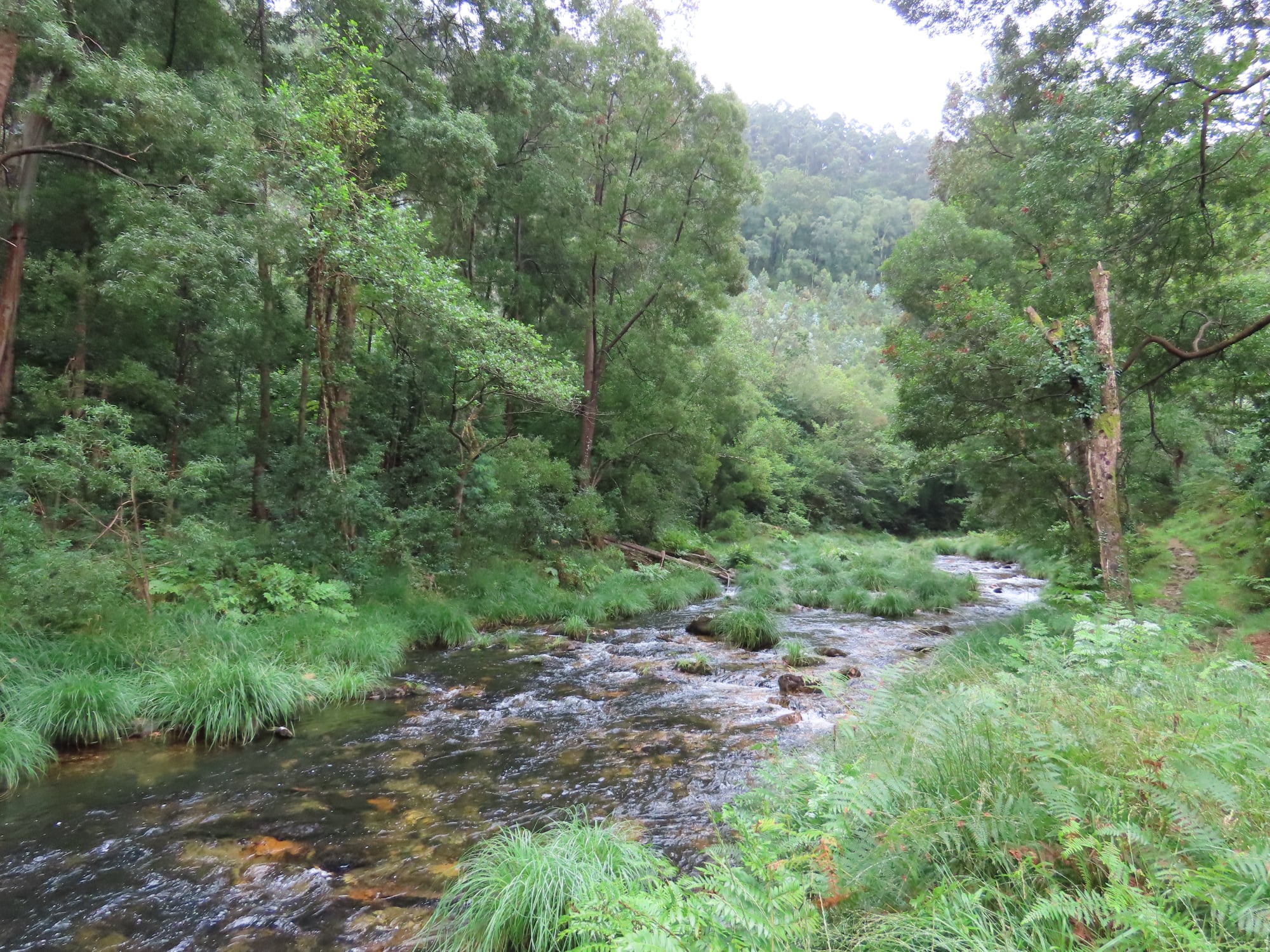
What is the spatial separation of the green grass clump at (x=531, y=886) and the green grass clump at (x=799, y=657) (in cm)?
563

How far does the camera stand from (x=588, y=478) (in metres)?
16.2

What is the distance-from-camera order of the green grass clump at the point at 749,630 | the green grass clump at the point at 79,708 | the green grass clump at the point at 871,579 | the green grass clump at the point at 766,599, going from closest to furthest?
1. the green grass clump at the point at 79,708
2. the green grass clump at the point at 749,630
3. the green grass clump at the point at 766,599
4. the green grass clump at the point at 871,579

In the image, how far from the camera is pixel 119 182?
27.3 feet

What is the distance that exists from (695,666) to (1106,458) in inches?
243

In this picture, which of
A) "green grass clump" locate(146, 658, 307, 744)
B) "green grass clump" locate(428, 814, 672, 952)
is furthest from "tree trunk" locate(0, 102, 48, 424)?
"green grass clump" locate(428, 814, 672, 952)

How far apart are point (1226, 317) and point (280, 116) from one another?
14.2 m

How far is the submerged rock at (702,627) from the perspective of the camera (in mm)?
10750

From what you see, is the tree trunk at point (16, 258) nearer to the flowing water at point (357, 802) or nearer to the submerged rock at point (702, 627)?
the flowing water at point (357, 802)

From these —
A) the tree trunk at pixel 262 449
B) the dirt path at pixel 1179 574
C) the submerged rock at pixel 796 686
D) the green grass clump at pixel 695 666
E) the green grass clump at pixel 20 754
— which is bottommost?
the green grass clump at pixel 695 666

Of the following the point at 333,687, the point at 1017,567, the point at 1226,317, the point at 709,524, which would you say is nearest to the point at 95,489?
the point at 333,687

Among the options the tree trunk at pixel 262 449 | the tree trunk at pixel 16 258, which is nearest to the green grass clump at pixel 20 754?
the tree trunk at pixel 16 258

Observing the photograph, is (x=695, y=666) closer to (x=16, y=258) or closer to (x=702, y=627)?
(x=702, y=627)

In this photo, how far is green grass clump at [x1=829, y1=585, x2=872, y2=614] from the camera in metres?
13.6

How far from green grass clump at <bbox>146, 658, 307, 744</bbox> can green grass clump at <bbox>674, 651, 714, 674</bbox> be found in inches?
184
